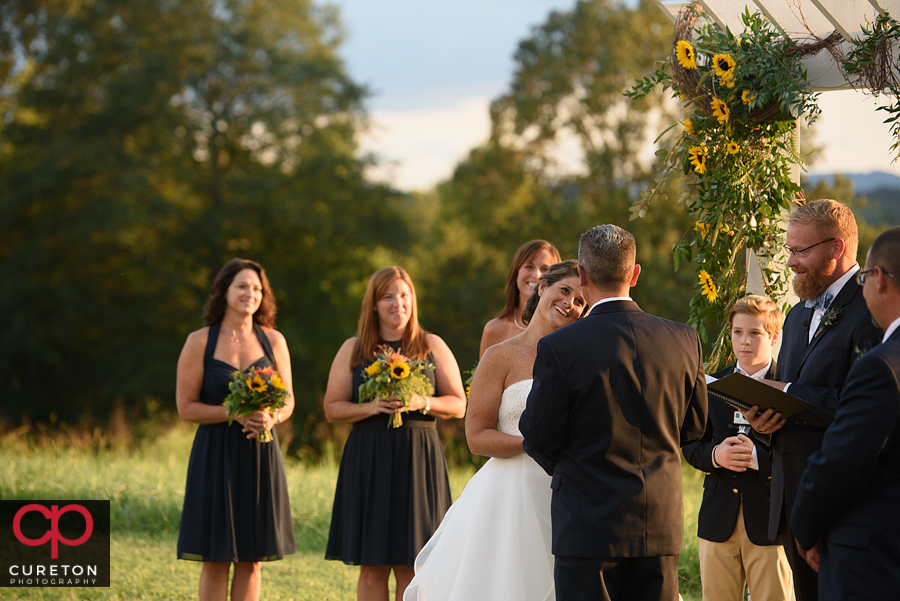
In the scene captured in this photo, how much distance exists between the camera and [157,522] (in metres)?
7.68

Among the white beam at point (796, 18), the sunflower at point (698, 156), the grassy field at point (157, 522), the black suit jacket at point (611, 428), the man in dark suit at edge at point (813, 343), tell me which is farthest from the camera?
the grassy field at point (157, 522)

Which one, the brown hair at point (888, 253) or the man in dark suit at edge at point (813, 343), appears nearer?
the brown hair at point (888, 253)

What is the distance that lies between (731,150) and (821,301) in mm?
1414

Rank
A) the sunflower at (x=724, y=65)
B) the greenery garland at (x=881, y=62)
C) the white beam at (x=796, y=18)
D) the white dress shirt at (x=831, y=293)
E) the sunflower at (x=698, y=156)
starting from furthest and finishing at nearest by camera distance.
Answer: the sunflower at (x=698, y=156)
the white beam at (x=796, y=18)
the sunflower at (x=724, y=65)
the greenery garland at (x=881, y=62)
the white dress shirt at (x=831, y=293)

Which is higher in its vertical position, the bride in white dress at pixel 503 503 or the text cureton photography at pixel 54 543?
the bride in white dress at pixel 503 503

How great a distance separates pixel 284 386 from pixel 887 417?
3480 mm

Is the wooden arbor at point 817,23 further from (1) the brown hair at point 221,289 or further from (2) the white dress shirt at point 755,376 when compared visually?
(1) the brown hair at point 221,289

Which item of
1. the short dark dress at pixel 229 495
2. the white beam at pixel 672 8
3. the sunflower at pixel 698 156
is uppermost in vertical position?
the white beam at pixel 672 8

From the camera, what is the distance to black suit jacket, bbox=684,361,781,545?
3.81 metres

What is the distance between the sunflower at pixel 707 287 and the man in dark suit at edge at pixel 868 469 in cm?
208

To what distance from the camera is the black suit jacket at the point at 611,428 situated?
277cm

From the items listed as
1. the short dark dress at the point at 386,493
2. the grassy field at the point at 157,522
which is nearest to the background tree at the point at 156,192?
the grassy field at the point at 157,522

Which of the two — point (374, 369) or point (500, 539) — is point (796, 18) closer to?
point (374, 369)

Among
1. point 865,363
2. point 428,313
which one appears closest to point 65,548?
point 865,363
